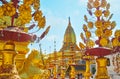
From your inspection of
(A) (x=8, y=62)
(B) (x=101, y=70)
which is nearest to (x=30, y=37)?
(A) (x=8, y=62)

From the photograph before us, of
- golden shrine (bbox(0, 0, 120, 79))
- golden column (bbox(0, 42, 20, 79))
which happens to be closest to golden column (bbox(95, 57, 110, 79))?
golden shrine (bbox(0, 0, 120, 79))

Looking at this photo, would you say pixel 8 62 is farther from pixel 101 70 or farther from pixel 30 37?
pixel 101 70

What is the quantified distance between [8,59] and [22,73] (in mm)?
952

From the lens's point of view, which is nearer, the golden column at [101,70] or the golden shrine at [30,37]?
the golden shrine at [30,37]

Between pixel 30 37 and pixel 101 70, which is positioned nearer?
pixel 30 37

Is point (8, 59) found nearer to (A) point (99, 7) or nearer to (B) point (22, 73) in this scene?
(B) point (22, 73)

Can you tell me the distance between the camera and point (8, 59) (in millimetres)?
4457

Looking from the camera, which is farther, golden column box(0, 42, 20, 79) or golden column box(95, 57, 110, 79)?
golden column box(95, 57, 110, 79)

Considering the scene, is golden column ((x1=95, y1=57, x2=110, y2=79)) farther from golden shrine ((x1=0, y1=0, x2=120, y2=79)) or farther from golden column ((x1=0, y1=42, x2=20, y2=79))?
golden column ((x1=0, y1=42, x2=20, y2=79))

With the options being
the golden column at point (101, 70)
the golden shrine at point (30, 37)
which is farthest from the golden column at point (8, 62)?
the golden column at point (101, 70)

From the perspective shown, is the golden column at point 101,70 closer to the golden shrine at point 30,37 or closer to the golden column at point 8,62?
the golden shrine at point 30,37

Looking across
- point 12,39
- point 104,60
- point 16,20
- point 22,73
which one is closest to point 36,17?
point 16,20

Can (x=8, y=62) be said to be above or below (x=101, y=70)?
above

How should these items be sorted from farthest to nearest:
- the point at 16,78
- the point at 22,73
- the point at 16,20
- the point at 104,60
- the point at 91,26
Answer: the point at 91,26 → the point at 104,60 → the point at 22,73 → the point at 16,20 → the point at 16,78
